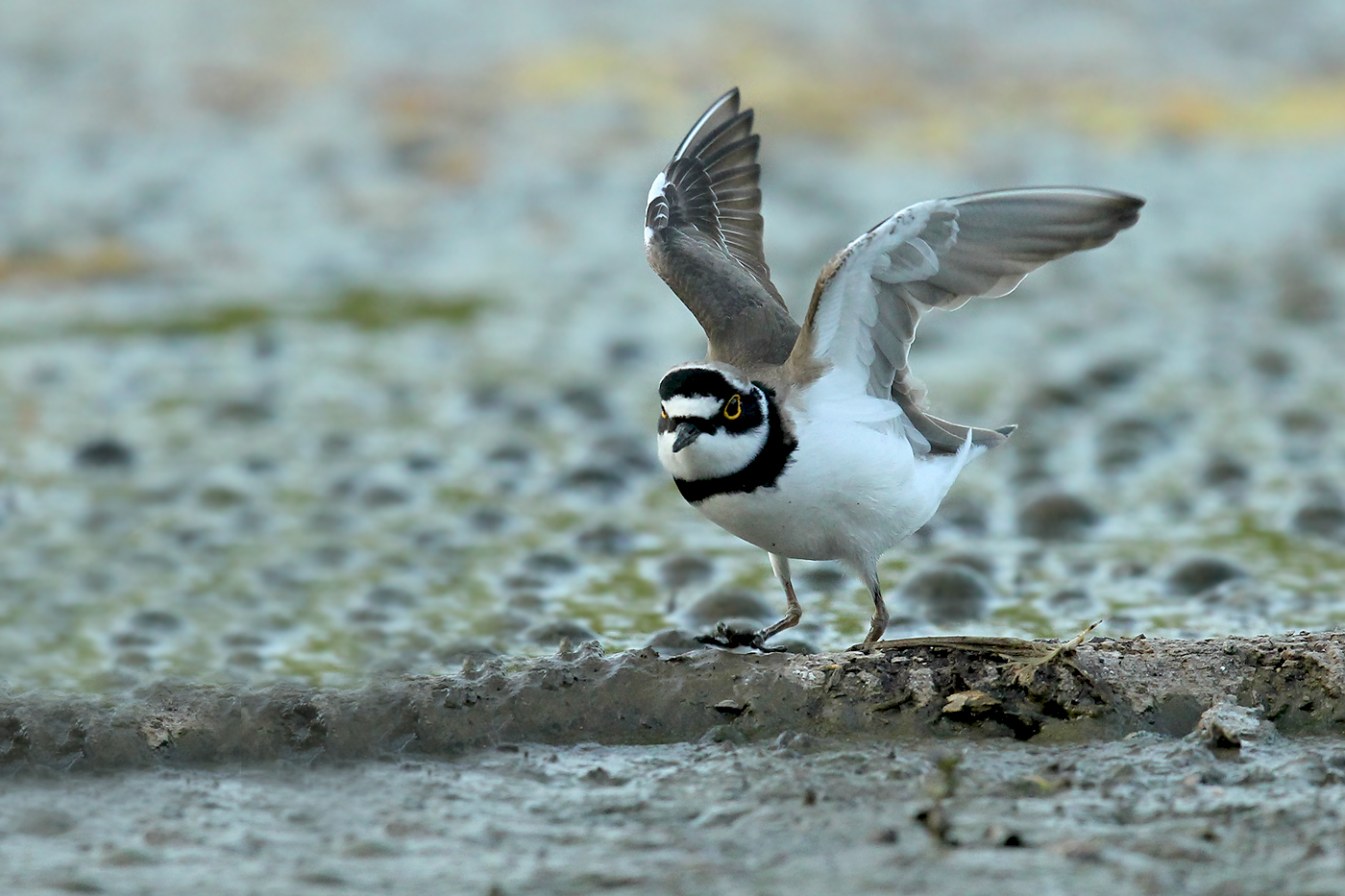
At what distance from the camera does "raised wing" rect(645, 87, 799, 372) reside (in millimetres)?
6012

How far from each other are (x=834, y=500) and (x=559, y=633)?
1.19m

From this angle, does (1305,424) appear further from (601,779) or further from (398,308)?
(398,308)

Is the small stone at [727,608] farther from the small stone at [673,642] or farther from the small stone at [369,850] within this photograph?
the small stone at [369,850]

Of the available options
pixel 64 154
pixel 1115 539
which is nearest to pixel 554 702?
pixel 1115 539

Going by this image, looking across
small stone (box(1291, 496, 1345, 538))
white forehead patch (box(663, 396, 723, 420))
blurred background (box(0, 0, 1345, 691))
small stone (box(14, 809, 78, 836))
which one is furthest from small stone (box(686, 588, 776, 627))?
small stone (box(14, 809, 78, 836))

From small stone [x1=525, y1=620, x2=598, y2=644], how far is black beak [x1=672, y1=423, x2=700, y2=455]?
0.90 m

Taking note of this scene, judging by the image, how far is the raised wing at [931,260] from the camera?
5.21m

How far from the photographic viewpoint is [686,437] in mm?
5320

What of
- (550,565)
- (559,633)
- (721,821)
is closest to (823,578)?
(550,565)

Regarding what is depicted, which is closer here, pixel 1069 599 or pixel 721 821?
pixel 721 821

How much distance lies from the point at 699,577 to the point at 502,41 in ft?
28.9

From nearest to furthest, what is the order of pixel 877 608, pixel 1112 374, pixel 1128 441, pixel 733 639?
pixel 733 639
pixel 877 608
pixel 1128 441
pixel 1112 374

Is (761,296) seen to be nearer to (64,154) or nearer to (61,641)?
(61,641)

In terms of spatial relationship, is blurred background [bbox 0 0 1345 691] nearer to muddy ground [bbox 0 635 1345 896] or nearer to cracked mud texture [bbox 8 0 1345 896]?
cracked mud texture [bbox 8 0 1345 896]
